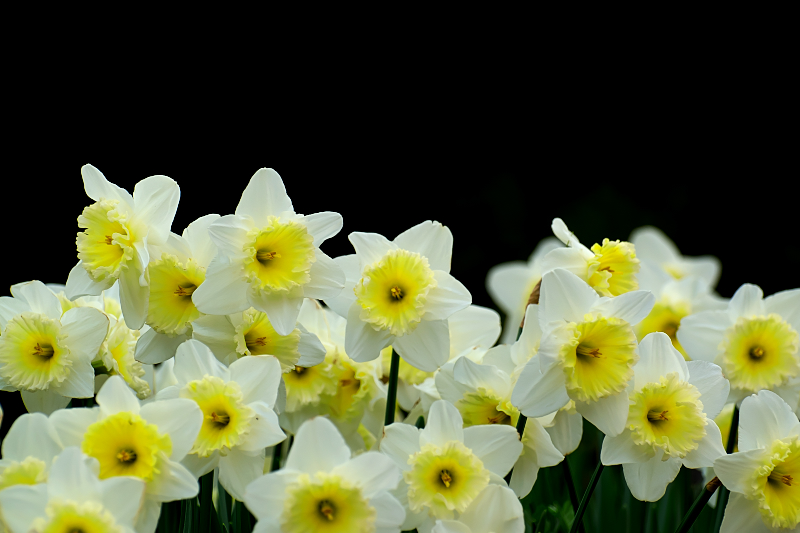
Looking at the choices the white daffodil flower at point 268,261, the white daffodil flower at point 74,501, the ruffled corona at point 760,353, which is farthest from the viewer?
the ruffled corona at point 760,353

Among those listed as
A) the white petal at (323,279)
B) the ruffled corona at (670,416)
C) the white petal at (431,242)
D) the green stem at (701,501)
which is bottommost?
the green stem at (701,501)

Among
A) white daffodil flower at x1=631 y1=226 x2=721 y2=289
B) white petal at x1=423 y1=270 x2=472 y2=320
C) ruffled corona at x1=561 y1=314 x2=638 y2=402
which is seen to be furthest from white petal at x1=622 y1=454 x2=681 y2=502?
white daffodil flower at x1=631 y1=226 x2=721 y2=289

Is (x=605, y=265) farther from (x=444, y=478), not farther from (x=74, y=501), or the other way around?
(x=74, y=501)

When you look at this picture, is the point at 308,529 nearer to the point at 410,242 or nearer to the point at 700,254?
the point at 410,242

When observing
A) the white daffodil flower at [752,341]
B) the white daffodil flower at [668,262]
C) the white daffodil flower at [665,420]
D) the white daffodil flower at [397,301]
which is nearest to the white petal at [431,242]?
the white daffodil flower at [397,301]

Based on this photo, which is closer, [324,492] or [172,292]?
[324,492]

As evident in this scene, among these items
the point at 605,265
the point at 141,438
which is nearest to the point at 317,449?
the point at 141,438

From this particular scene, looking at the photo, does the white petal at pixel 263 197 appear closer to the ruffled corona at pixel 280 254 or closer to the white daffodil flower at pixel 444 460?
the ruffled corona at pixel 280 254

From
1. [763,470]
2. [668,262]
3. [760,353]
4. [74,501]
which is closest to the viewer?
[74,501]
